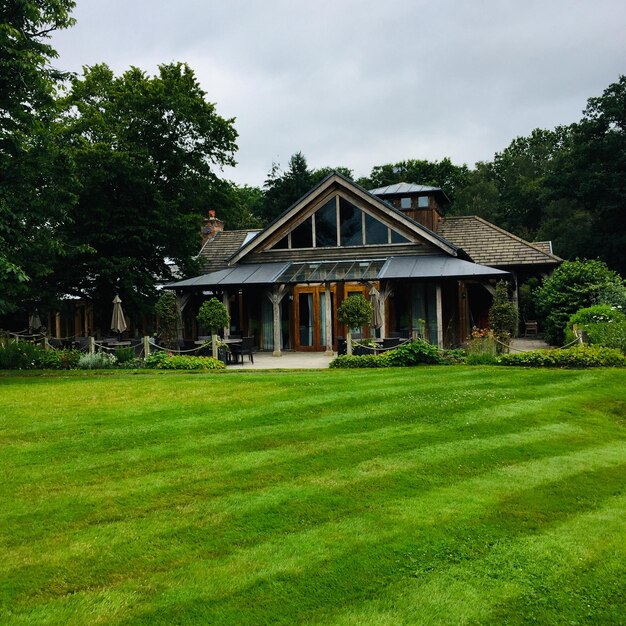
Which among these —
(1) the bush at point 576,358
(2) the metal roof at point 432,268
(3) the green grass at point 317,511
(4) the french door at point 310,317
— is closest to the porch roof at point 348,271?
(2) the metal roof at point 432,268

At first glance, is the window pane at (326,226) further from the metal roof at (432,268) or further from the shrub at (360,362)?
the shrub at (360,362)

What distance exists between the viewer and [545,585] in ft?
15.3

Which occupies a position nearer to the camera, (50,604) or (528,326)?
(50,604)

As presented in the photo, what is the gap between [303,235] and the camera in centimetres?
2542

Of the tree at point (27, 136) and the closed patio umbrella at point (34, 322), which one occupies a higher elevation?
the tree at point (27, 136)

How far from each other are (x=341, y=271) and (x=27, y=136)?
11393mm

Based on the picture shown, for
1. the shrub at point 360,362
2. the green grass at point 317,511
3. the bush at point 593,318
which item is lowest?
the green grass at point 317,511

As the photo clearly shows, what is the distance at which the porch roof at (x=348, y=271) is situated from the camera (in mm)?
21406

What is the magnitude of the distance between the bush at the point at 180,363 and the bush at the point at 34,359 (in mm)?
2235

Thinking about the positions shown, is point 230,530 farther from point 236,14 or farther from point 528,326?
point 528,326

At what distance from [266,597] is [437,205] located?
27317 mm

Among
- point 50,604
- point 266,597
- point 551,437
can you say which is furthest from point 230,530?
point 551,437

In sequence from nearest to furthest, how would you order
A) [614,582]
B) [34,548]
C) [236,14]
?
[614,582], [34,548], [236,14]

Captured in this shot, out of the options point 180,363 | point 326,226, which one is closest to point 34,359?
point 180,363
